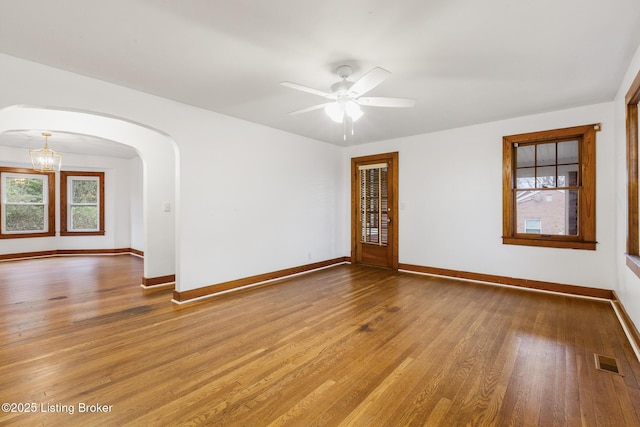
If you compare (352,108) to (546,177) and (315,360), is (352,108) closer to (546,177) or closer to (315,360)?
(315,360)

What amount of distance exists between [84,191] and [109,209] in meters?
0.76

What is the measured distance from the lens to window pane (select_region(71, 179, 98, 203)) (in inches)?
302

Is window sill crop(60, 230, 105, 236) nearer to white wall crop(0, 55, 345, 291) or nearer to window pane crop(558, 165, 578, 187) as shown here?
white wall crop(0, 55, 345, 291)

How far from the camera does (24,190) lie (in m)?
7.08

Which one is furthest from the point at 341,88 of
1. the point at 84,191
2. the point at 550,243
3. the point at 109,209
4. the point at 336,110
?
the point at 84,191

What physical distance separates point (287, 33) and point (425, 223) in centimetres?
402

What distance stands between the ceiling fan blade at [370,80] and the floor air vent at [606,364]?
2770 mm

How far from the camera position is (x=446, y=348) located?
2539 mm

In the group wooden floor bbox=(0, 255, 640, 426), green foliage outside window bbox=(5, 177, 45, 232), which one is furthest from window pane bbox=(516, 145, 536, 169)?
green foliage outside window bbox=(5, 177, 45, 232)

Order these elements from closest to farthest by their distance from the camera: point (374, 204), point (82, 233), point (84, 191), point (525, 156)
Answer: point (525, 156) < point (374, 204) < point (82, 233) < point (84, 191)

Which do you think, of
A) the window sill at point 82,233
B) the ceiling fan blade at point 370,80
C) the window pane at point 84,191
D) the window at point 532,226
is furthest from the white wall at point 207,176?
the window pane at point 84,191

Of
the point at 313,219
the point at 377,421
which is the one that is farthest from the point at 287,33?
the point at 313,219

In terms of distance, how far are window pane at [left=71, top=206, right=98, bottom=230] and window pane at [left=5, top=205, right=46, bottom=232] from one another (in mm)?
598

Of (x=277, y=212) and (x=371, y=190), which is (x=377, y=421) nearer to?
(x=277, y=212)
